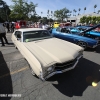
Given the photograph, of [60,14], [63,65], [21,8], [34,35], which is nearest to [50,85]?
[63,65]

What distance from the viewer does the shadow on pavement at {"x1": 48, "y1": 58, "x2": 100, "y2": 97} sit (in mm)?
2568

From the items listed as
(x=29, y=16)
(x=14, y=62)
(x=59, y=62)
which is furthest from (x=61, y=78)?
(x=29, y=16)

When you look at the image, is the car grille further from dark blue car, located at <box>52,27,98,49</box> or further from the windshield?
dark blue car, located at <box>52,27,98,49</box>

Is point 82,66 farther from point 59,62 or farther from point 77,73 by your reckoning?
point 59,62

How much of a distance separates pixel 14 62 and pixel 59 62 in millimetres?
2500

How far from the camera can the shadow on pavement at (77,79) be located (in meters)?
2.57

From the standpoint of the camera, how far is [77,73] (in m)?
3.34

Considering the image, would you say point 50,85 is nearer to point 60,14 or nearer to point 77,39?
point 77,39

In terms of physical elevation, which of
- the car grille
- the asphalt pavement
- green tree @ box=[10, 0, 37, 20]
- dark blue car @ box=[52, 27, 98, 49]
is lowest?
the asphalt pavement

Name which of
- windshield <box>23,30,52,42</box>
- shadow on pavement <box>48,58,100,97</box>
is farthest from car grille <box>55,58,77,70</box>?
windshield <box>23,30,52,42</box>

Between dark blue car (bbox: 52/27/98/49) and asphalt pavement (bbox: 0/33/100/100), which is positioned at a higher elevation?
dark blue car (bbox: 52/27/98/49)

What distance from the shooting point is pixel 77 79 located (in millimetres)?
3016

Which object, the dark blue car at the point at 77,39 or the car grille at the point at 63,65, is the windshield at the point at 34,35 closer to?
the car grille at the point at 63,65

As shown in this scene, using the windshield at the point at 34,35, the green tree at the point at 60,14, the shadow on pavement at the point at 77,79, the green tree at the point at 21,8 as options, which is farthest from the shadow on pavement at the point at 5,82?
the green tree at the point at 60,14
